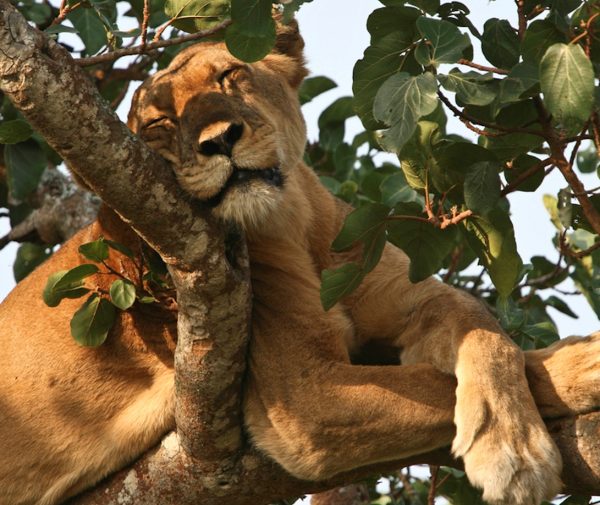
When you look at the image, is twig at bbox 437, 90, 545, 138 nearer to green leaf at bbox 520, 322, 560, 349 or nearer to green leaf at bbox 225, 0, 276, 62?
green leaf at bbox 225, 0, 276, 62

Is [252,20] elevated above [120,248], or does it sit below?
above

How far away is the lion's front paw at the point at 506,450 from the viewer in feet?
12.4

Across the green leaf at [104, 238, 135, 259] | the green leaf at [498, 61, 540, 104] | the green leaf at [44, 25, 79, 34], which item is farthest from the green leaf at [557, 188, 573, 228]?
the green leaf at [44, 25, 79, 34]

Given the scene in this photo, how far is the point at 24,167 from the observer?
219 inches

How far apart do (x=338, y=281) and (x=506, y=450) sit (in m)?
0.86

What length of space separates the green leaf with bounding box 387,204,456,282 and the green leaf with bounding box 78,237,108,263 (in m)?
1.09

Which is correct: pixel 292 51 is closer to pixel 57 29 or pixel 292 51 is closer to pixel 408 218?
pixel 57 29

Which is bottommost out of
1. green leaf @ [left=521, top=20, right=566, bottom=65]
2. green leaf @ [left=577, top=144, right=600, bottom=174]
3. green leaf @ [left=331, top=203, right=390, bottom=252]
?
green leaf @ [left=577, top=144, right=600, bottom=174]

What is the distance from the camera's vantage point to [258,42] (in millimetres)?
3818

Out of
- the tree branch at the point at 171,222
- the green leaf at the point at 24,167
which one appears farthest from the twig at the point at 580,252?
the green leaf at the point at 24,167

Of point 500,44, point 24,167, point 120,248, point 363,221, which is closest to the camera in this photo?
point 500,44

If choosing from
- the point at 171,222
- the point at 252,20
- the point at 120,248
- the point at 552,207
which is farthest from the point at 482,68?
the point at 552,207

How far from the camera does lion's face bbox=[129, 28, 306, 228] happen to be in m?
4.05

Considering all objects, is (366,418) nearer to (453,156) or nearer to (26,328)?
(453,156)
